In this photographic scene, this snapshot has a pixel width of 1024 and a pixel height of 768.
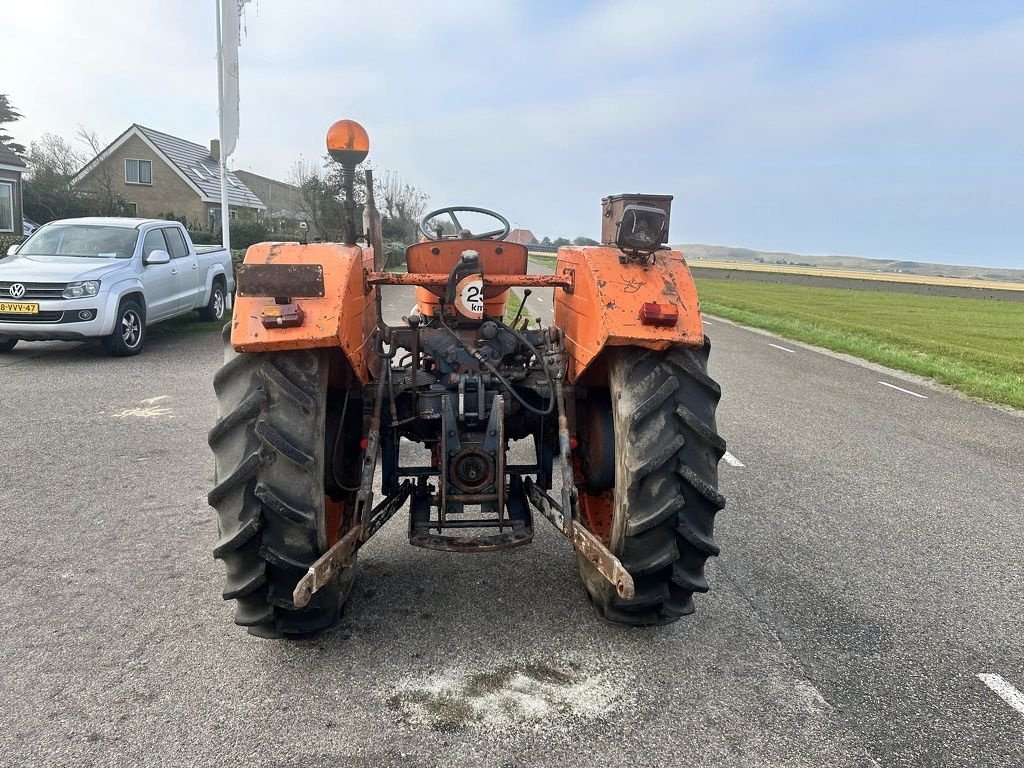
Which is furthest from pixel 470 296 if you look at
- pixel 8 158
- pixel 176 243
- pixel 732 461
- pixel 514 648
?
pixel 8 158

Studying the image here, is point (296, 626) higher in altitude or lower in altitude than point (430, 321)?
lower

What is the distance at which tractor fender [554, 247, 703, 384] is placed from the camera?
322 centimetres

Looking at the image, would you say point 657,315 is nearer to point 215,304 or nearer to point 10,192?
point 215,304

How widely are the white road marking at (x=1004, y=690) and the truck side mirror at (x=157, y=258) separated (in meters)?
11.3

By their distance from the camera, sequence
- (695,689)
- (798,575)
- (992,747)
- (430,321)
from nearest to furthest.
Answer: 1. (992,747)
2. (695,689)
3. (798,575)
4. (430,321)

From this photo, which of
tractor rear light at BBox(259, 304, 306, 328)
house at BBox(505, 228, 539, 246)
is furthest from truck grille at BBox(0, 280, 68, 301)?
tractor rear light at BBox(259, 304, 306, 328)

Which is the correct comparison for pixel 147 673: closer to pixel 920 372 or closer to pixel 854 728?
pixel 854 728

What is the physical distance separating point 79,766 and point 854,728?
2763 millimetres

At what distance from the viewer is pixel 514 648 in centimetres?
336

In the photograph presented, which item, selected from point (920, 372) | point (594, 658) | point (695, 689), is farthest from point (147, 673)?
point (920, 372)

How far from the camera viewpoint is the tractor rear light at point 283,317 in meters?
3.02

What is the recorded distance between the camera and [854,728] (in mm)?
2871

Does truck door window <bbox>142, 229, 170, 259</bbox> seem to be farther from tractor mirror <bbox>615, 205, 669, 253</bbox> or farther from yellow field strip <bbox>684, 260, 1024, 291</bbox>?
yellow field strip <bbox>684, 260, 1024, 291</bbox>

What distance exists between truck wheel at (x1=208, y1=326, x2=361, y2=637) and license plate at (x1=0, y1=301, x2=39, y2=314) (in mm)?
8473
